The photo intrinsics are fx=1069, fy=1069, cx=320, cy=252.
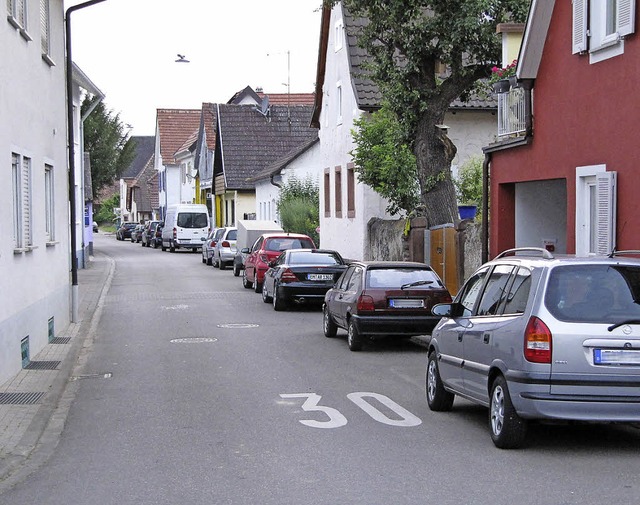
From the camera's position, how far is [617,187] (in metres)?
15.2

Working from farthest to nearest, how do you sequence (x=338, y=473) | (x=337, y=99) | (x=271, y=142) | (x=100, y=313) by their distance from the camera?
(x=271, y=142) → (x=337, y=99) → (x=100, y=313) → (x=338, y=473)

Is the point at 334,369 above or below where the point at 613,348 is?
below

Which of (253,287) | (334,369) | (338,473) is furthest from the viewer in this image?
(253,287)

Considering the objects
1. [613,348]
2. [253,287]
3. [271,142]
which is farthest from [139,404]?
[271,142]

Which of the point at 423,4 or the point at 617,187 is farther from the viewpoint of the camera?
the point at 423,4

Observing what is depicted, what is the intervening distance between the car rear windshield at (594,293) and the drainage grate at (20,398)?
601cm

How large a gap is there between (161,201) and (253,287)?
6297cm

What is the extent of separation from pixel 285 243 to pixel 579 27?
1470cm

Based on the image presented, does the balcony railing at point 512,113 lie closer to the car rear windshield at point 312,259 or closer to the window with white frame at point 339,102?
the car rear windshield at point 312,259

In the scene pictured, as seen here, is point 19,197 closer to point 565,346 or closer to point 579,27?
point 579,27

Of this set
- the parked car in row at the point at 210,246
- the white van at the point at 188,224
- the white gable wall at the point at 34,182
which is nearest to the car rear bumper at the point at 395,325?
the white gable wall at the point at 34,182

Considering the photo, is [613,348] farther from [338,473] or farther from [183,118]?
[183,118]

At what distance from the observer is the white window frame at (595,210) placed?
15.2 meters

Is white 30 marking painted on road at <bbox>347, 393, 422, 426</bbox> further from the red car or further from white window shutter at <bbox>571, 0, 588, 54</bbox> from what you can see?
the red car
